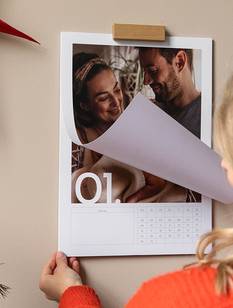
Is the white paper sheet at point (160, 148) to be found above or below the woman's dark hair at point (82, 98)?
below

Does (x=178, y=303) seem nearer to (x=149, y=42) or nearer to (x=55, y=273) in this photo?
(x=55, y=273)

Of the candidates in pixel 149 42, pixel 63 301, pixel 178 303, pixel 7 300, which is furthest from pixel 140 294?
pixel 149 42

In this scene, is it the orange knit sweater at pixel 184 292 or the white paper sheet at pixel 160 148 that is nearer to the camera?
the orange knit sweater at pixel 184 292

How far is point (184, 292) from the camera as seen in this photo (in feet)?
1.92

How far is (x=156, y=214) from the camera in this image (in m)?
0.97

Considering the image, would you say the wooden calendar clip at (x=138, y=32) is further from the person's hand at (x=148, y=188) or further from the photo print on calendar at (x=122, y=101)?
the person's hand at (x=148, y=188)

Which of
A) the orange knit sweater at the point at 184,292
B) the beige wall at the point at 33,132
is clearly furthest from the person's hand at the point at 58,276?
the orange knit sweater at the point at 184,292

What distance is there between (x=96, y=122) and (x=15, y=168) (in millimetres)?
151

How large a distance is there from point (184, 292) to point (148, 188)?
0.39m

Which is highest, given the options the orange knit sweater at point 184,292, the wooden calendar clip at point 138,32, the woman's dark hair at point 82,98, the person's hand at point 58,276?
the wooden calendar clip at point 138,32

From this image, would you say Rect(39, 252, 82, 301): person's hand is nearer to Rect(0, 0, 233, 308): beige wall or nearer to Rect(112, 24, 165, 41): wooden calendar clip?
Rect(0, 0, 233, 308): beige wall

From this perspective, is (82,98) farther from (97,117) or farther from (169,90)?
(169,90)

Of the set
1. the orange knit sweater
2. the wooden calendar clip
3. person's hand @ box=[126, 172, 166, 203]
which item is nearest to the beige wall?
the wooden calendar clip

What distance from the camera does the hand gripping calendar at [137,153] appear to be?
92 cm
